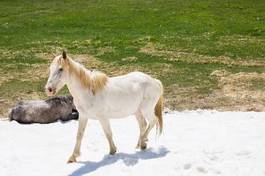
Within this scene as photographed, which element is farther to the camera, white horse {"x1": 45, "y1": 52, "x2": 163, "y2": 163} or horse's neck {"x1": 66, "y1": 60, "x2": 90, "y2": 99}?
horse's neck {"x1": 66, "y1": 60, "x2": 90, "y2": 99}

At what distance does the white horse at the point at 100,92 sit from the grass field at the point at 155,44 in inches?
207

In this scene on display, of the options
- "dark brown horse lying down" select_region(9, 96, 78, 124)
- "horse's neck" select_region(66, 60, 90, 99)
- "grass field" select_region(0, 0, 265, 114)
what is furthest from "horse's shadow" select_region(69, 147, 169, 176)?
"grass field" select_region(0, 0, 265, 114)

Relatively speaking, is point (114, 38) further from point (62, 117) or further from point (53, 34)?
point (62, 117)

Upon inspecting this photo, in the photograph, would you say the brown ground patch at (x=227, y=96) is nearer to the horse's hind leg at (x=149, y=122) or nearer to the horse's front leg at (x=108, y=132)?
the horse's hind leg at (x=149, y=122)

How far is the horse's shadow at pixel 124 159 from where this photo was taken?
1134cm

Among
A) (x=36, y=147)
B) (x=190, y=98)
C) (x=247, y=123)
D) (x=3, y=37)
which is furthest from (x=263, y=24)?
(x=36, y=147)

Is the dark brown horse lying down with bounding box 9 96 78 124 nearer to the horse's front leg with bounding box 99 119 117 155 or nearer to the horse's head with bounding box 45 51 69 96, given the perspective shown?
the horse's front leg with bounding box 99 119 117 155

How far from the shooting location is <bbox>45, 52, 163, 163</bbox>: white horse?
37.5 feet

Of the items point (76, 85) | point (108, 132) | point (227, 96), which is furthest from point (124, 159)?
point (227, 96)

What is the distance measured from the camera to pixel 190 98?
18.5 metres

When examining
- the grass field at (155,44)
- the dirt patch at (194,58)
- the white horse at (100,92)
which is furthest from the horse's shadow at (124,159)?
the dirt patch at (194,58)

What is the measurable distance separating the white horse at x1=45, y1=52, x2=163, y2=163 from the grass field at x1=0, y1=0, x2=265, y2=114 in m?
5.25

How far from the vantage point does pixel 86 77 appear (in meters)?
11.8

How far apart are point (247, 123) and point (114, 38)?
17340mm
